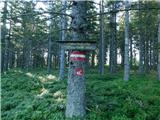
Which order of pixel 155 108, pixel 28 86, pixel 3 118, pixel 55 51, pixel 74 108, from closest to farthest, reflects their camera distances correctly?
pixel 74 108 < pixel 3 118 < pixel 155 108 < pixel 28 86 < pixel 55 51

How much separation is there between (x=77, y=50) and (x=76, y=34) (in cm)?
52

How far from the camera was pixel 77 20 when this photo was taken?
345 inches

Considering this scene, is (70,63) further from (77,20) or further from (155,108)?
(155,108)

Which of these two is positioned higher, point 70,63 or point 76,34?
point 76,34

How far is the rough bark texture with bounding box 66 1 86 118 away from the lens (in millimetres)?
8617

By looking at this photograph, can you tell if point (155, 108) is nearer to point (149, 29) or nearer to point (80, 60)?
point (80, 60)

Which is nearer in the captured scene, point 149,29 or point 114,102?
point 114,102

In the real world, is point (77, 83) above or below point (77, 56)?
below

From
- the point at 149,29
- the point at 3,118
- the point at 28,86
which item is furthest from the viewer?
the point at 149,29

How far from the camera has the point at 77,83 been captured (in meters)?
8.61

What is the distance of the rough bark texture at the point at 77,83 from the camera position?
862cm

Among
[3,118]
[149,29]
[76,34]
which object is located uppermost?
[149,29]

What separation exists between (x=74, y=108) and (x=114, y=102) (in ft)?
5.46

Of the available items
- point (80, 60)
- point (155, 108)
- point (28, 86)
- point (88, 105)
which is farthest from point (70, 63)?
point (28, 86)
